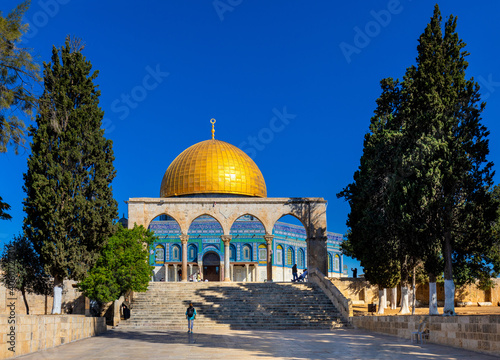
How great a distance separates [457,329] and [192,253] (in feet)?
107

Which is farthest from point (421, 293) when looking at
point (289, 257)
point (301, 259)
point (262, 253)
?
point (301, 259)

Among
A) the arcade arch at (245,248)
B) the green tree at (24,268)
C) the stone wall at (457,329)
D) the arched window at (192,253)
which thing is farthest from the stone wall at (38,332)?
the arcade arch at (245,248)

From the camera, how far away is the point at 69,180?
16.1 meters

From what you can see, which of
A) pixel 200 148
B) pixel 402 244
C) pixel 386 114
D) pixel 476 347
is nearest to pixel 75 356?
pixel 476 347

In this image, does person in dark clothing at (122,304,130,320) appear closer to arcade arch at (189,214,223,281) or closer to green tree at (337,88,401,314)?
green tree at (337,88,401,314)

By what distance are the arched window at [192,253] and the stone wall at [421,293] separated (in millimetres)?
16838

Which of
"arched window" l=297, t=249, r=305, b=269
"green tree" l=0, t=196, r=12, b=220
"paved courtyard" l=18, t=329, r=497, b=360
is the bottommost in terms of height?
"paved courtyard" l=18, t=329, r=497, b=360

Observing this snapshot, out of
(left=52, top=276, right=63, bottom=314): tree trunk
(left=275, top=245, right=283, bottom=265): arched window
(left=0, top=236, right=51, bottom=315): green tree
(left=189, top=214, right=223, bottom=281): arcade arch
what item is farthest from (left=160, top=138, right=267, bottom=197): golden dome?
(left=52, top=276, right=63, bottom=314): tree trunk

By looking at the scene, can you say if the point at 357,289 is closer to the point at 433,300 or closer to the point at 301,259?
the point at 433,300

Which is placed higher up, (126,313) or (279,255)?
(279,255)

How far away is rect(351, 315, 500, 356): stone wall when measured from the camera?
10.0 meters

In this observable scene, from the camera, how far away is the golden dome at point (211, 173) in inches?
1506

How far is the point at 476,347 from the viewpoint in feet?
34.7

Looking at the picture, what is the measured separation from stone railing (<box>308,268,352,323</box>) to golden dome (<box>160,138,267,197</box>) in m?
13.8
